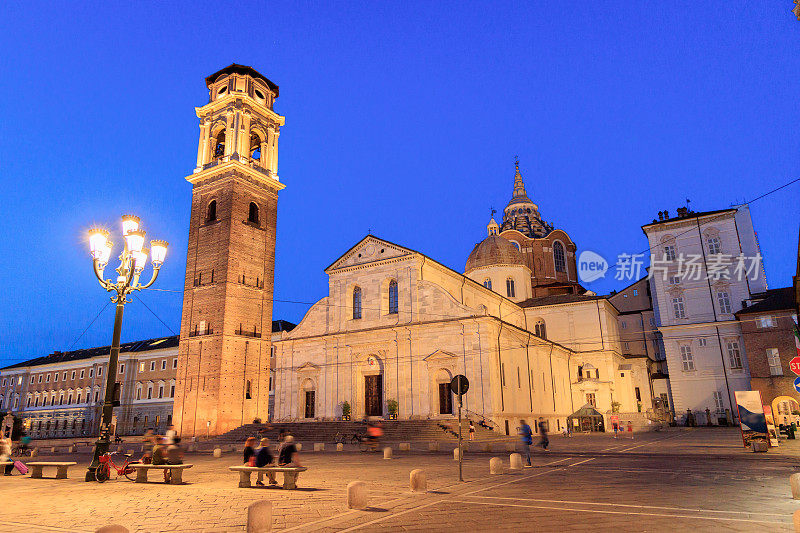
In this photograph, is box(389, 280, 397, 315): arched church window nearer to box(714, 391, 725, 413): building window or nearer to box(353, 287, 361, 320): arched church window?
box(353, 287, 361, 320): arched church window

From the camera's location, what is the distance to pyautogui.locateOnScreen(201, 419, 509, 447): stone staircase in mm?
29891

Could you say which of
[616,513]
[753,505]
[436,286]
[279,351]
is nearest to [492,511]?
[616,513]

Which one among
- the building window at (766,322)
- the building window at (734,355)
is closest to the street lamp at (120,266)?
the building window at (766,322)

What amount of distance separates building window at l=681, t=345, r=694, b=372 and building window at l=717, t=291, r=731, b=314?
3.97 meters

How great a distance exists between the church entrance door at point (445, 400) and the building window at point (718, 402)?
22414 millimetres

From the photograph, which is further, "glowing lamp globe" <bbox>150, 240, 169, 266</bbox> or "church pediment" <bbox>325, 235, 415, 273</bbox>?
"church pediment" <bbox>325, 235, 415, 273</bbox>

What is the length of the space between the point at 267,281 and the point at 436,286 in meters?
15.7

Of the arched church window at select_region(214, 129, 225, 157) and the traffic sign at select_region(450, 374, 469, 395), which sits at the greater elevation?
the arched church window at select_region(214, 129, 225, 157)

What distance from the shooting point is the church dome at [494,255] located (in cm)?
5291

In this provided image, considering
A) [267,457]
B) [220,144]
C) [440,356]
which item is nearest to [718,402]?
[440,356]

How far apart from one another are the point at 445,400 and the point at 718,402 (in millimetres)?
22754

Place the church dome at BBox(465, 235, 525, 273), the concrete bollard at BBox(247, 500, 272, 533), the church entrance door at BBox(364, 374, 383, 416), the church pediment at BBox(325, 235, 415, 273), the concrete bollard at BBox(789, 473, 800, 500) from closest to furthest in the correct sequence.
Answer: the concrete bollard at BBox(247, 500, 272, 533), the concrete bollard at BBox(789, 473, 800, 500), the church entrance door at BBox(364, 374, 383, 416), the church pediment at BBox(325, 235, 415, 273), the church dome at BBox(465, 235, 525, 273)

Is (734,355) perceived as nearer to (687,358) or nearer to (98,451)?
(687,358)

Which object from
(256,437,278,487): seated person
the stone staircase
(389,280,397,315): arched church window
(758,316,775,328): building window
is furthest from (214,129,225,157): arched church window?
(758,316,775,328): building window
